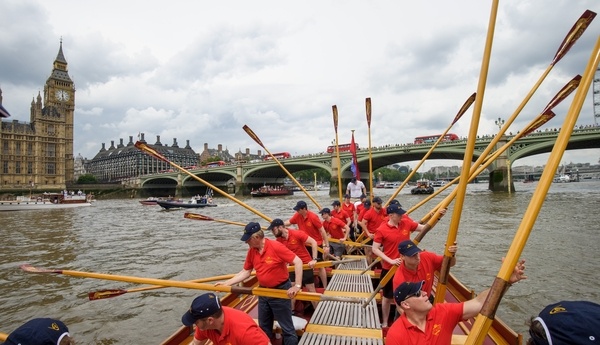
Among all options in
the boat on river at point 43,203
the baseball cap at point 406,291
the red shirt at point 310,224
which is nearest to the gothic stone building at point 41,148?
the boat on river at point 43,203

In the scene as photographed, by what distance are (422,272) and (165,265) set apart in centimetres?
1150

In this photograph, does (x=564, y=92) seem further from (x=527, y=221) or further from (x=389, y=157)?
(x=389, y=157)

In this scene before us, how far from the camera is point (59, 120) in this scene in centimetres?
9000

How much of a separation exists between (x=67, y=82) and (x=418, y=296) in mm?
125677

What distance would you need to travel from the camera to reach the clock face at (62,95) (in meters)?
98.1

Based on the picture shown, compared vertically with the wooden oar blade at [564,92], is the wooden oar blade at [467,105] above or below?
above

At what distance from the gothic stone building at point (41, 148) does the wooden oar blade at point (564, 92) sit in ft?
316

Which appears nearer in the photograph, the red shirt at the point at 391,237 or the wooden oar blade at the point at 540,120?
the wooden oar blade at the point at 540,120

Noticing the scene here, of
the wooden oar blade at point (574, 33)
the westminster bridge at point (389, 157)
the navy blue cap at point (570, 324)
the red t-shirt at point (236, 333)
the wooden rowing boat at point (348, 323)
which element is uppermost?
the westminster bridge at point (389, 157)

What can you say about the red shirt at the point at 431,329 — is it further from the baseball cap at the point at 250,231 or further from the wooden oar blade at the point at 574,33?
the wooden oar blade at the point at 574,33

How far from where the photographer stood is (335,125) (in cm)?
1545

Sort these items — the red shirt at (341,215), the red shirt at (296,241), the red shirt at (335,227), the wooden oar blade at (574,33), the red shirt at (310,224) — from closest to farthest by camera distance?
the wooden oar blade at (574,33) < the red shirt at (296,241) < the red shirt at (310,224) < the red shirt at (335,227) < the red shirt at (341,215)

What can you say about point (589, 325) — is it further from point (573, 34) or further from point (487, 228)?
point (487, 228)

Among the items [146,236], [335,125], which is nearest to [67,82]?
[146,236]
